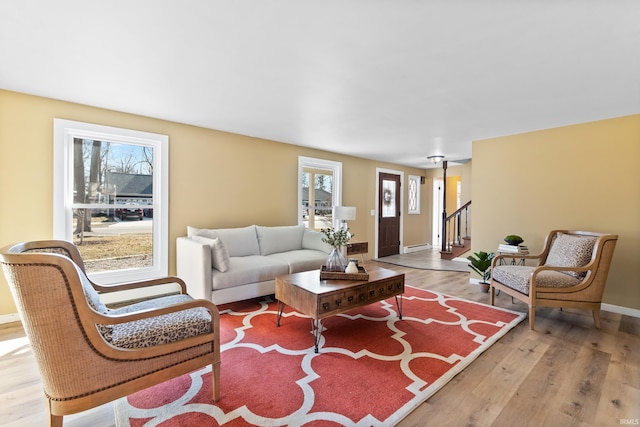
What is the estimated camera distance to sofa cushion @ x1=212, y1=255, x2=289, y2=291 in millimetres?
3104

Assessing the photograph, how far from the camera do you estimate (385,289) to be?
2828 mm

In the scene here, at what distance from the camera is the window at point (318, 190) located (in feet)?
17.3

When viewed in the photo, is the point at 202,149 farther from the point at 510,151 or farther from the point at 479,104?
the point at 510,151

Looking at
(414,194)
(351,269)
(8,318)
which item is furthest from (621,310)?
(8,318)

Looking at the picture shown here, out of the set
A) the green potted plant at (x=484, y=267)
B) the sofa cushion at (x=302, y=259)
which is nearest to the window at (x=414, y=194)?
the green potted plant at (x=484, y=267)


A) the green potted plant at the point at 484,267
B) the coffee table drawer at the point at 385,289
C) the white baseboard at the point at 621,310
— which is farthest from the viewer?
the green potted plant at the point at 484,267

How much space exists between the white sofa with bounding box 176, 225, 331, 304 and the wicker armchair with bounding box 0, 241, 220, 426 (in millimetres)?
1348

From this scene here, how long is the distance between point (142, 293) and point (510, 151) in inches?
209

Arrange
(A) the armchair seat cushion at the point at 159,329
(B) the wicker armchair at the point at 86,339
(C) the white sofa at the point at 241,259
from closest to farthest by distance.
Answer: (B) the wicker armchair at the point at 86,339, (A) the armchair seat cushion at the point at 159,329, (C) the white sofa at the point at 241,259

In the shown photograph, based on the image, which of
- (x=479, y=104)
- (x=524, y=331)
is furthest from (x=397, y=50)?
(x=524, y=331)

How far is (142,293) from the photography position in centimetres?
354

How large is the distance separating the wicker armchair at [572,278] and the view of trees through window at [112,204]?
4.32 metres

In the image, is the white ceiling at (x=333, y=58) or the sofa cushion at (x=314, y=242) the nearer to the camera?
the white ceiling at (x=333, y=58)

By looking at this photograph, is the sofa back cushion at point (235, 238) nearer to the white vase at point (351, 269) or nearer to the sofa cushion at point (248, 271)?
the sofa cushion at point (248, 271)
